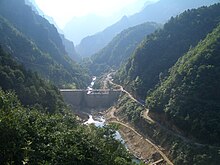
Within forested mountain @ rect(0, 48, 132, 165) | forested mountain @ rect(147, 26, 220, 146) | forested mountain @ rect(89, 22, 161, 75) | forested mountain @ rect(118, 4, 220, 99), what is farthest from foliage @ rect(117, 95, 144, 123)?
forested mountain @ rect(89, 22, 161, 75)

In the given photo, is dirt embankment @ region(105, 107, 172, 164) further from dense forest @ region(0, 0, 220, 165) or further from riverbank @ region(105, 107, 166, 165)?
dense forest @ region(0, 0, 220, 165)

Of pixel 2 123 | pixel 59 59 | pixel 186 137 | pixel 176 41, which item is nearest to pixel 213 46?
pixel 186 137

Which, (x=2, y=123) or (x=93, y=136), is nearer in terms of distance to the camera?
(x=2, y=123)

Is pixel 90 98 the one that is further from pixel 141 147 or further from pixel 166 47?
pixel 141 147

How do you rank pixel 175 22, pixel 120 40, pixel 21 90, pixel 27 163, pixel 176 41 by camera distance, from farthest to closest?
pixel 120 40, pixel 175 22, pixel 176 41, pixel 21 90, pixel 27 163

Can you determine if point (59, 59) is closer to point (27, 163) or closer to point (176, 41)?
point (176, 41)
